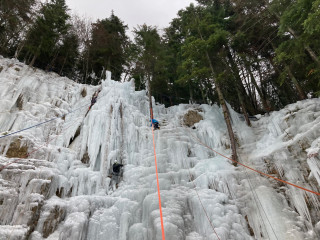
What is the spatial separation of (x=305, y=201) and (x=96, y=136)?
793 centimetres

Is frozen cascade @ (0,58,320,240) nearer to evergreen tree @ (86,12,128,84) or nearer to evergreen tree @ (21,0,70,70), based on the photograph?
evergreen tree @ (21,0,70,70)

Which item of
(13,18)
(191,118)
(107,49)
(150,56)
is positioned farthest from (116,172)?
(107,49)

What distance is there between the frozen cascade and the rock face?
846 mm

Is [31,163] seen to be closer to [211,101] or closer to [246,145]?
[246,145]

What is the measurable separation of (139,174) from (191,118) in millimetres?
5684

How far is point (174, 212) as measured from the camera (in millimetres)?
5980

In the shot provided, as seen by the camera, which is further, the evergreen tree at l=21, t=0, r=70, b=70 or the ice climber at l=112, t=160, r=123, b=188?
the evergreen tree at l=21, t=0, r=70, b=70

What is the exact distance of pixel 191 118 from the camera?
39.4 feet

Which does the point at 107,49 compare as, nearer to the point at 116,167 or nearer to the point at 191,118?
the point at 191,118

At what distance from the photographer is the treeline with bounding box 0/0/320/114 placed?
938 centimetres

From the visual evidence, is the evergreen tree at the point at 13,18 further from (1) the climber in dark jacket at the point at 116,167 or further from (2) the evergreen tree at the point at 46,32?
(1) the climber in dark jacket at the point at 116,167

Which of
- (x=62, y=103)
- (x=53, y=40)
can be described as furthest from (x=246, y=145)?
(x=53, y=40)

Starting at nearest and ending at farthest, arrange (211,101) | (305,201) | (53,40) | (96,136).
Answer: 1. (305,201)
2. (96,136)
3. (53,40)
4. (211,101)

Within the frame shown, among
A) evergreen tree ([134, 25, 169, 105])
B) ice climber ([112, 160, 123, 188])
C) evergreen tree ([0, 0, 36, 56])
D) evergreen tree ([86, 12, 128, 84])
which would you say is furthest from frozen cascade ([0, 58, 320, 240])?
evergreen tree ([86, 12, 128, 84])
